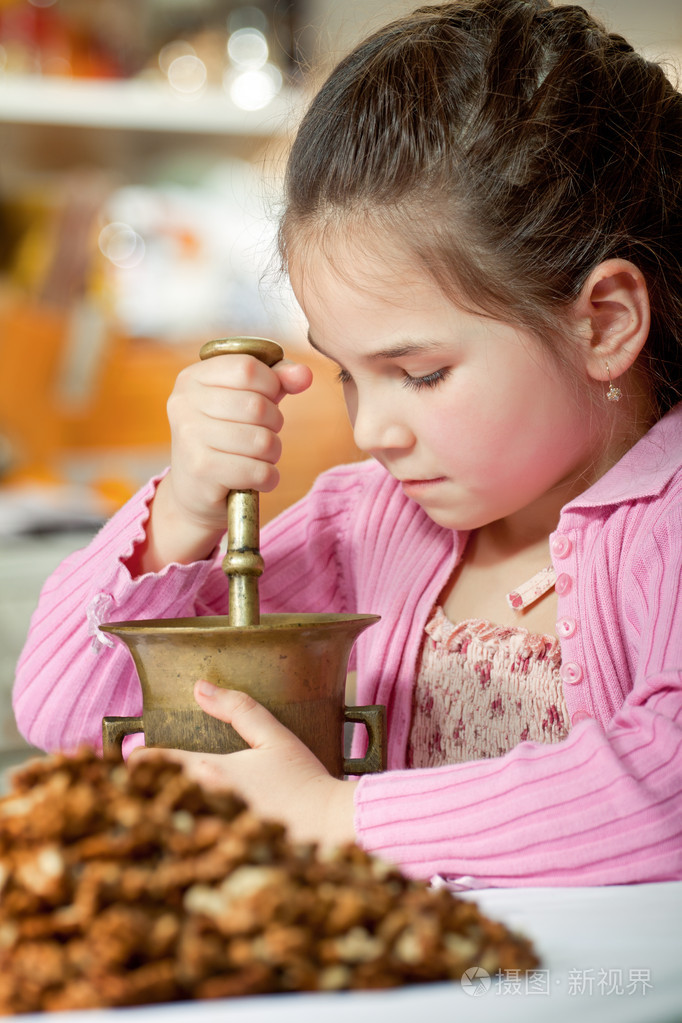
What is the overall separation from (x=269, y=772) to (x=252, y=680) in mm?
47

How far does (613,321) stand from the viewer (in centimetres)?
79

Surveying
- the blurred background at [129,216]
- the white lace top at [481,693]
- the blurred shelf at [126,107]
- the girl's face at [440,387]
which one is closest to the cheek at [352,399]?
the girl's face at [440,387]

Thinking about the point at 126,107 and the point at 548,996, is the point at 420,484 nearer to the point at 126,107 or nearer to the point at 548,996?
the point at 548,996

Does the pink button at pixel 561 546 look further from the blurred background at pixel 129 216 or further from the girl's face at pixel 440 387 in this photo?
the blurred background at pixel 129 216

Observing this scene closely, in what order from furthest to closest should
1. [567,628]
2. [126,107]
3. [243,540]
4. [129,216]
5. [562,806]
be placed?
[129,216]
[126,107]
[567,628]
[243,540]
[562,806]

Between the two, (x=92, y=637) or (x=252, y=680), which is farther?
(x=92, y=637)

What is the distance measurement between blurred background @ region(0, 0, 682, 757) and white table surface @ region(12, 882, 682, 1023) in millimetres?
1810

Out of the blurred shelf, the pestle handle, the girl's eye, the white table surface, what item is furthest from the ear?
the blurred shelf

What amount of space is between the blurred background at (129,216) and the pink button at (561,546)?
1434 millimetres

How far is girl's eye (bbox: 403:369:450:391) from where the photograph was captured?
0.74 m

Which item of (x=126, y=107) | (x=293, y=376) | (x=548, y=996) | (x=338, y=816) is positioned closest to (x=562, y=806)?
(x=338, y=816)

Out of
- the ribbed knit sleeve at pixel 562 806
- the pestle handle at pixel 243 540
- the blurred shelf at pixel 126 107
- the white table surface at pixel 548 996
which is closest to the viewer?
the white table surface at pixel 548 996

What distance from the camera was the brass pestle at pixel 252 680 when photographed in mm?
564

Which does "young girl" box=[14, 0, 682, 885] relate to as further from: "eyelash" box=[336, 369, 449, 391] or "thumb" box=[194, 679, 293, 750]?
"thumb" box=[194, 679, 293, 750]
